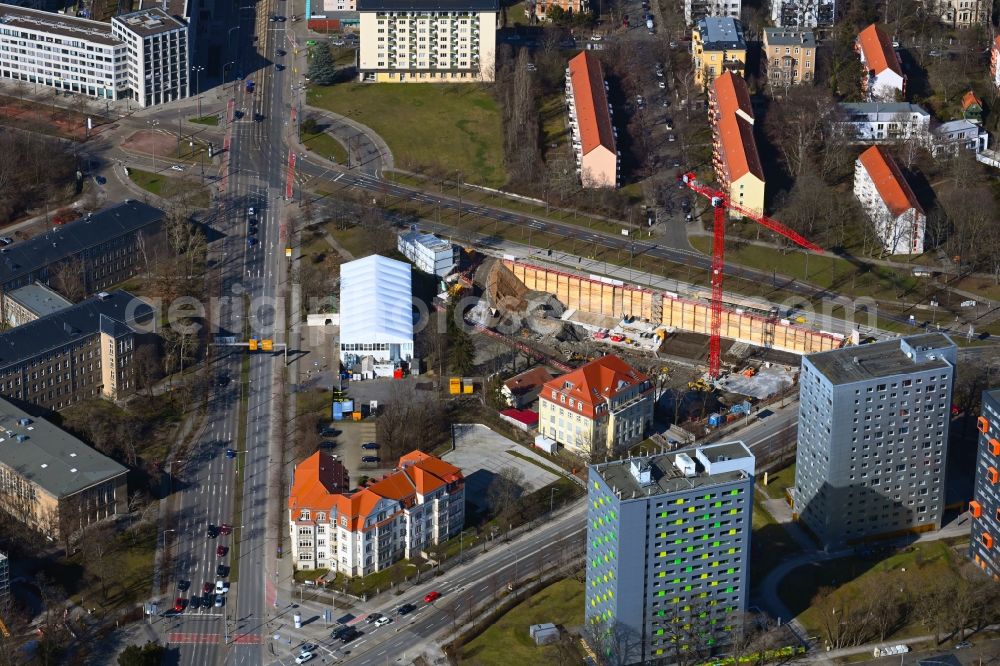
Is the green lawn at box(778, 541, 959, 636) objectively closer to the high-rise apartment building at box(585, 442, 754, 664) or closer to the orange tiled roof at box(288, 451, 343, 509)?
the high-rise apartment building at box(585, 442, 754, 664)

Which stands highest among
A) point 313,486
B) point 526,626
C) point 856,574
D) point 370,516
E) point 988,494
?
point 988,494

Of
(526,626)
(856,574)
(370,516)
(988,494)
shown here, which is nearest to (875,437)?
(988,494)

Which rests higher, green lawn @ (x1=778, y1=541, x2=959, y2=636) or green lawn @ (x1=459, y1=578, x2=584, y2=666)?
green lawn @ (x1=778, y1=541, x2=959, y2=636)

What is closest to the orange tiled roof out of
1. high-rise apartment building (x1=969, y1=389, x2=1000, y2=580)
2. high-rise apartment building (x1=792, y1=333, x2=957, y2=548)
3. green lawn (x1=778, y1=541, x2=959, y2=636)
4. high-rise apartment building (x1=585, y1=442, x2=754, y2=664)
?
high-rise apartment building (x1=585, y1=442, x2=754, y2=664)

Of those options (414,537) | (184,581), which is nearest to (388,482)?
(414,537)

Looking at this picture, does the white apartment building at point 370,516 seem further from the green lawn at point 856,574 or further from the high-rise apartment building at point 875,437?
the high-rise apartment building at point 875,437

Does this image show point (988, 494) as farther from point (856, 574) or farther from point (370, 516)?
point (370, 516)

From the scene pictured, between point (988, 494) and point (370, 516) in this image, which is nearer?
point (370, 516)
